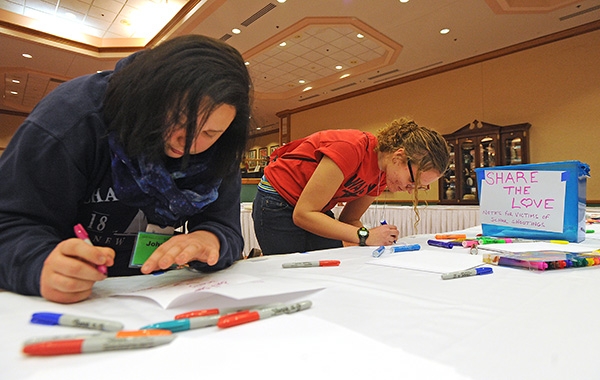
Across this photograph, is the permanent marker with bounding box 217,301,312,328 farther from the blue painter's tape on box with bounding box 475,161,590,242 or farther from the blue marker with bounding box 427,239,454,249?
the blue painter's tape on box with bounding box 475,161,590,242

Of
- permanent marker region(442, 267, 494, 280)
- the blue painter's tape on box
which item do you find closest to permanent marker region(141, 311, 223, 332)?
permanent marker region(442, 267, 494, 280)

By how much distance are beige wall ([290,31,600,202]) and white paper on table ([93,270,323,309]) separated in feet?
16.2

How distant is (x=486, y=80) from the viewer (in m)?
4.98

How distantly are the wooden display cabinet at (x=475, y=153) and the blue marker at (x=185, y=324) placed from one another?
4857 millimetres

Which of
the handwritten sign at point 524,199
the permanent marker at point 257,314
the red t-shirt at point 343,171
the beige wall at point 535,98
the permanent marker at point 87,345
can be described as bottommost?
the permanent marker at point 257,314

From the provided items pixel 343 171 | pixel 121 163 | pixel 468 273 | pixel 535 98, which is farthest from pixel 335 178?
pixel 535 98

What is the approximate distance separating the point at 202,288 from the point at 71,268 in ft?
0.51

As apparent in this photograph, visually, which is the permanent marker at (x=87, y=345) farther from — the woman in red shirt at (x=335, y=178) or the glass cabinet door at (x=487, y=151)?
the glass cabinet door at (x=487, y=151)

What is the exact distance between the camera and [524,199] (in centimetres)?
120

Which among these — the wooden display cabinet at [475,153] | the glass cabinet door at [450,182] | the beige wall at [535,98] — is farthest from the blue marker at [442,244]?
the glass cabinet door at [450,182]

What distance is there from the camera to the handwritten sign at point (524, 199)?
1.13 meters

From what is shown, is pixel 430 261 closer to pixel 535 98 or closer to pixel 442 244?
pixel 442 244

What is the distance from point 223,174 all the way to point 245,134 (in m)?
0.09

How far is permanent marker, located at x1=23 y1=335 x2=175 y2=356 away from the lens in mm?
285
